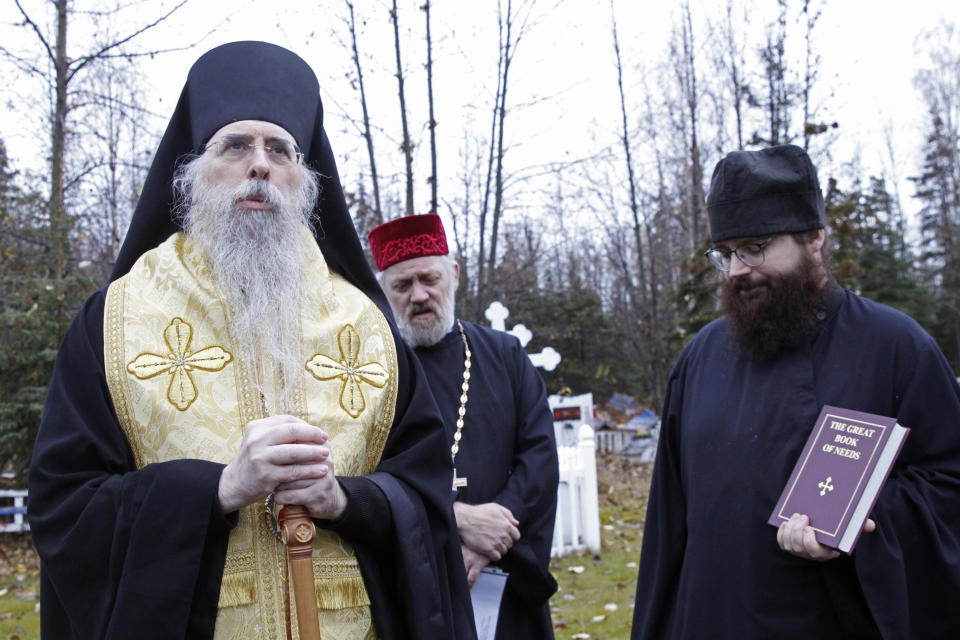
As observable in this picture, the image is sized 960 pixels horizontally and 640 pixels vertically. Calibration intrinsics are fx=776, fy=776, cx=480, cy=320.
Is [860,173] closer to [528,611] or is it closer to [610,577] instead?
[610,577]

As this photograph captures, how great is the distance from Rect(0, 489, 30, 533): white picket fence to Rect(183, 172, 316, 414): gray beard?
7.65m

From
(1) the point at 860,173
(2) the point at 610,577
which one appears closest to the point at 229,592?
(2) the point at 610,577

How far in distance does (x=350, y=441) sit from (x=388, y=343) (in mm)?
342

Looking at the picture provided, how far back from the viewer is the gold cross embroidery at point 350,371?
2172mm

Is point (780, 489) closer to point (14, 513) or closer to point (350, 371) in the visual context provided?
point (350, 371)

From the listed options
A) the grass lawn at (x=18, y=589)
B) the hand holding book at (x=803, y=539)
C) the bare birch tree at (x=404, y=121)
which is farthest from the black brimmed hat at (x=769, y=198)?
the bare birch tree at (x=404, y=121)

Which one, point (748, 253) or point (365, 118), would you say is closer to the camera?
point (748, 253)

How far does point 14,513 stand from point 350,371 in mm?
8093

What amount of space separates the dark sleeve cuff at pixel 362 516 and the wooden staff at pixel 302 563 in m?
0.14

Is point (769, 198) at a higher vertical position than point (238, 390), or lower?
higher

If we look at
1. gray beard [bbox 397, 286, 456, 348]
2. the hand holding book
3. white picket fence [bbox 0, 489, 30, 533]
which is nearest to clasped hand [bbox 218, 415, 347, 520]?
the hand holding book

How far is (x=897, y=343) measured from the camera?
2.48m

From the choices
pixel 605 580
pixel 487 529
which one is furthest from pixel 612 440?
pixel 487 529

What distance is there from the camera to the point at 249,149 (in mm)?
2250
